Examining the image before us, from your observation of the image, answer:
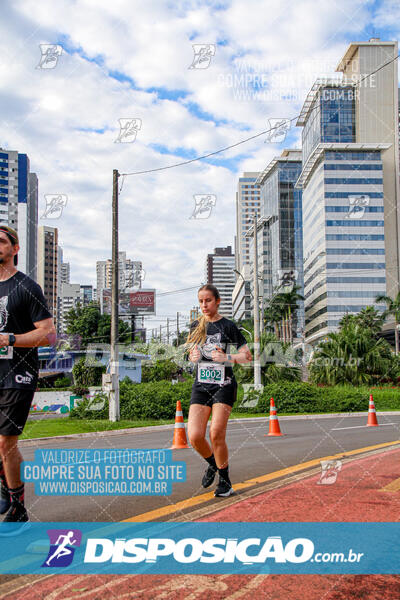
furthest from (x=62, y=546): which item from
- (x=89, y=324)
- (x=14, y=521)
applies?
(x=89, y=324)

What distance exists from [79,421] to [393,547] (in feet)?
52.0

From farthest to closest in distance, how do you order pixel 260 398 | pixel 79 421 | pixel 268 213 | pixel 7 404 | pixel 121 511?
pixel 268 213 → pixel 260 398 → pixel 79 421 → pixel 121 511 → pixel 7 404

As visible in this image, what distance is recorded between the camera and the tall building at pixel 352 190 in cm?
11350

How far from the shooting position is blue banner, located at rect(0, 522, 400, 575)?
9.57 ft

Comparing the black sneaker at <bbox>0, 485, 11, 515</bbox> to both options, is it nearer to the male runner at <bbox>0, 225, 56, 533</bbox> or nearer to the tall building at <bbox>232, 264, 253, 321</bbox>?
the male runner at <bbox>0, 225, 56, 533</bbox>

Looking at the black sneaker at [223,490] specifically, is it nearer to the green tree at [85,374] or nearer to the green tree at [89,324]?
the green tree at [85,374]

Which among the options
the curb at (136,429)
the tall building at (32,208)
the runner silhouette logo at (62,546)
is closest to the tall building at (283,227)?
the tall building at (32,208)

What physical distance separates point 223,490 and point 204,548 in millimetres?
1466

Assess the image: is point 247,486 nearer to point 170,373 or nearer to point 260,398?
point 260,398

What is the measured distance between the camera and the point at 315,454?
755 centimetres

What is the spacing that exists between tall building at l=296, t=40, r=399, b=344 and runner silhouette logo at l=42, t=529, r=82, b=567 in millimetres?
109547

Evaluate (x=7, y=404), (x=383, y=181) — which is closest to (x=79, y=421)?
(x=7, y=404)

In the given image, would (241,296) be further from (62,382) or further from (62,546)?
(62,546)

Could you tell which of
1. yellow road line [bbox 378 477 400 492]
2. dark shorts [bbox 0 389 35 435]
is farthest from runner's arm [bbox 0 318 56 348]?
yellow road line [bbox 378 477 400 492]
